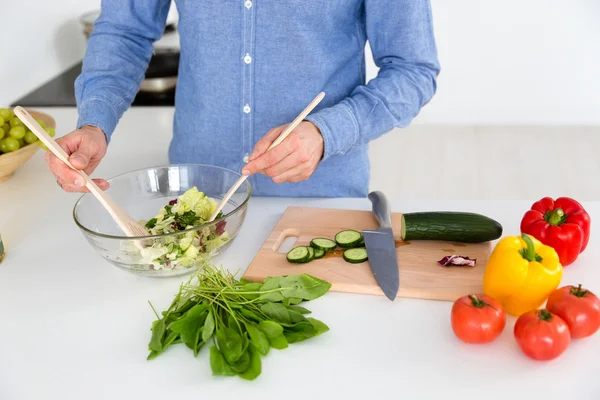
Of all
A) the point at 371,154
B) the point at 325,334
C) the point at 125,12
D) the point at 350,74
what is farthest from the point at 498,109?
the point at 325,334

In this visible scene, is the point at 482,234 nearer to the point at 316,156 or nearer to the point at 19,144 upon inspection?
the point at 316,156

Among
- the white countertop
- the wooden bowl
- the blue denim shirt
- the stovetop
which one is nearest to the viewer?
the white countertop

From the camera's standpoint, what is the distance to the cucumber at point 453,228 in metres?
1.26

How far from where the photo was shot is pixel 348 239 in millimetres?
1272

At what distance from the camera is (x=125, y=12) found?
1.58 metres

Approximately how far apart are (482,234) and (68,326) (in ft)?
2.45

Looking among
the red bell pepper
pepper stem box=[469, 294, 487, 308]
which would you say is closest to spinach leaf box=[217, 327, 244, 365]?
pepper stem box=[469, 294, 487, 308]

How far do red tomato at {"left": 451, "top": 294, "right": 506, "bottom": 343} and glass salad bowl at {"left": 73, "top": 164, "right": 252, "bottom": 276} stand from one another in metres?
0.43

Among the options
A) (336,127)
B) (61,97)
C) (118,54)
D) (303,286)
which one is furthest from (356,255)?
(61,97)

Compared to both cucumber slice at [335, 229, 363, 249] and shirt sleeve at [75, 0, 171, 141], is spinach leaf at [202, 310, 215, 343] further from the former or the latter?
shirt sleeve at [75, 0, 171, 141]

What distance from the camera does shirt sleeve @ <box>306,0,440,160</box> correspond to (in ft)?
4.44

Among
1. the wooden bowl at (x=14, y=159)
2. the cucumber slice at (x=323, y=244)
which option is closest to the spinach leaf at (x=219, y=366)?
the cucumber slice at (x=323, y=244)

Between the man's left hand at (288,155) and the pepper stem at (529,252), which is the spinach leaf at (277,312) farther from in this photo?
the pepper stem at (529,252)

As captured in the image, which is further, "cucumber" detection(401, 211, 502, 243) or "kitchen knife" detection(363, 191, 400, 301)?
"cucumber" detection(401, 211, 502, 243)
